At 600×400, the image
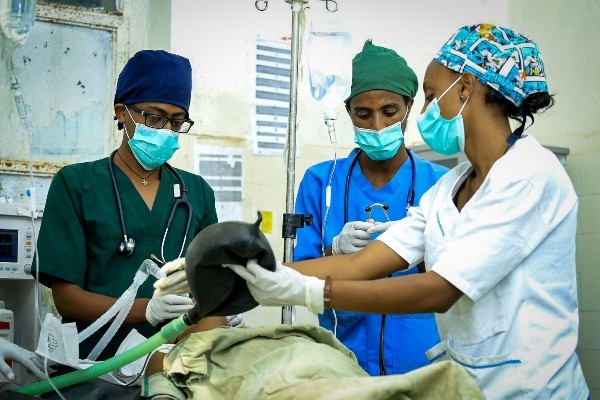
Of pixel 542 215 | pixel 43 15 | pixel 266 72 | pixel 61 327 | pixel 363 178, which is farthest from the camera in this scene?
pixel 266 72

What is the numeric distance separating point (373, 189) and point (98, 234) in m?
0.80

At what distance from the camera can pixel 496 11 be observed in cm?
418

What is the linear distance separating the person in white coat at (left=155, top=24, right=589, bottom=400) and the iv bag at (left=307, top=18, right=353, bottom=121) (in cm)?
88

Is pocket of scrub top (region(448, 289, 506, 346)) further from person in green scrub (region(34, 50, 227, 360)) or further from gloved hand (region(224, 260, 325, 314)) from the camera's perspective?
person in green scrub (region(34, 50, 227, 360))

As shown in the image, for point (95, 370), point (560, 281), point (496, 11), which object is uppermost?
point (496, 11)

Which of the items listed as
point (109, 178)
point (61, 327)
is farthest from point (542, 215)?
point (109, 178)

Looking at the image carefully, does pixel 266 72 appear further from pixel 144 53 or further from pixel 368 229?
pixel 368 229

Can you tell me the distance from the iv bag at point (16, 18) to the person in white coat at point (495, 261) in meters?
1.67

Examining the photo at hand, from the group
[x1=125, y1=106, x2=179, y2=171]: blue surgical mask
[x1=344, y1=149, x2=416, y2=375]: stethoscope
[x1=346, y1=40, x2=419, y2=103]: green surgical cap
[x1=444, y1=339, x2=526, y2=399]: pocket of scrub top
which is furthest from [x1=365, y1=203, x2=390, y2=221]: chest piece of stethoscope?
[x1=444, y1=339, x2=526, y2=399]: pocket of scrub top

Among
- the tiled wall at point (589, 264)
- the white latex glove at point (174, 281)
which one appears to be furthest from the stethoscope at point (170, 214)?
the tiled wall at point (589, 264)

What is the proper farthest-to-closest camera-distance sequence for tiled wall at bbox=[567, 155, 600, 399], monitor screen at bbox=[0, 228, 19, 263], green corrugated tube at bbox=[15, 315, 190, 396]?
tiled wall at bbox=[567, 155, 600, 399] < monitor screen at bbox=[0, 228, 19, 263] < green corrugated tube at bbox=[15, 315, 190, 396]

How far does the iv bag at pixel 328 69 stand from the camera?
270cm

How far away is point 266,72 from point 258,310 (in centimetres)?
114

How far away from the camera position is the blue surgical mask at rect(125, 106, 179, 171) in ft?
7.33
